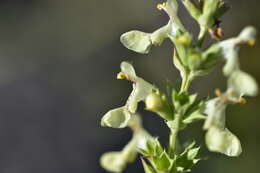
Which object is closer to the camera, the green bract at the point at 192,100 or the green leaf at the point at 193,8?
the green bract at the point at 192,100

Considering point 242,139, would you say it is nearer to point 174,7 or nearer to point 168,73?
point 168,73

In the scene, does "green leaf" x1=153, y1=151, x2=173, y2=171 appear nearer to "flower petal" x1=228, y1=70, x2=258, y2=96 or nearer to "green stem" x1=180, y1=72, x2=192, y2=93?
"green stem" x1=180, y1=72, x2=192, y2=93

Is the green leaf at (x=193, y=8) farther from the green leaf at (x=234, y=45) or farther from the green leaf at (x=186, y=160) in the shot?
the green leaf at (x=186, y=160)

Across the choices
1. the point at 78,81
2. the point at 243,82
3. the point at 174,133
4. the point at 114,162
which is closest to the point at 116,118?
the point at 174,133

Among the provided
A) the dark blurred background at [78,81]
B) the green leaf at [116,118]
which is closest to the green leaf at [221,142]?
the green leaf at [116,118]

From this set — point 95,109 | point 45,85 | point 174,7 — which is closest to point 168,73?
point 95,109
